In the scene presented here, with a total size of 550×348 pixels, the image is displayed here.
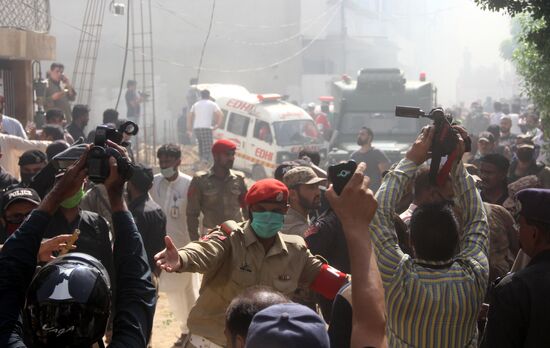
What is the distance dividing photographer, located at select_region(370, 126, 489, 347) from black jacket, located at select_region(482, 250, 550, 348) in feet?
0.43

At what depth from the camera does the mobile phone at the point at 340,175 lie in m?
2.41

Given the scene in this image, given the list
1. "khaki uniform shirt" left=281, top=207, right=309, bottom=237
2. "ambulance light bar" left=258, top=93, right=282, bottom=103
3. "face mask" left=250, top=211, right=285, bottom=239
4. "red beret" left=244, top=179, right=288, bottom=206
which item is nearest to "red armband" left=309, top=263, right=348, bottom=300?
"face mask" left=250, top=211, right=285, bottom=239

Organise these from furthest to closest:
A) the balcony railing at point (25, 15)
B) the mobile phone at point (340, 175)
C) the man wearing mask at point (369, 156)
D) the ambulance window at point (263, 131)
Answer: the ambulance window at point (263, 131) < the balcony railing at point (25, 15) < the man wearing mask at point (369, 156) < the mobile phone at point (340, 175)

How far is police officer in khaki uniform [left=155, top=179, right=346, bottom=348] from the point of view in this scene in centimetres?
438

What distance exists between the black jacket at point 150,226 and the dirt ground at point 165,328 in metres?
1.89

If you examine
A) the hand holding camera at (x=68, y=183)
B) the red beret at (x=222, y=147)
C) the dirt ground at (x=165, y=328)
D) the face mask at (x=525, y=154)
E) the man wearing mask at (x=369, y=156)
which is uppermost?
the hand holding camera at (x=68, y=183)

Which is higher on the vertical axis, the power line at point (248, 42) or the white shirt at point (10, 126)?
the power line at point (248, 42)

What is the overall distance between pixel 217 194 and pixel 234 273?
398 centimetres

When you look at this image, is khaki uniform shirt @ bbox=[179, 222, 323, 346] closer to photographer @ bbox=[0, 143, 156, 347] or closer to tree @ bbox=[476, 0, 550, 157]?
photographer @ bbox=[0, 143, 156, 347]

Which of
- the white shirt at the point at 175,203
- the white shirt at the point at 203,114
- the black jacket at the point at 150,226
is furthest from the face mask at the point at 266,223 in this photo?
the white shirt at the point at 203,114

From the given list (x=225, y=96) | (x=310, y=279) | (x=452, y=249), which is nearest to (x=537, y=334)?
(x=452, y=249)

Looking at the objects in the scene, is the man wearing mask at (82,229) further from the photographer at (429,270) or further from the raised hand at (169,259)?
the photographer at (429,270)

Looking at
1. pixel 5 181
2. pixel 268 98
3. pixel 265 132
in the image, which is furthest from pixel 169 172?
pixel 268 98

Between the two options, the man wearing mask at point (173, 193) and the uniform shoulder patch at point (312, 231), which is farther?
the man wearing mask at point (173, 193)
